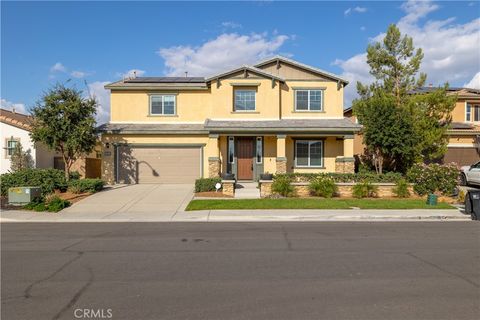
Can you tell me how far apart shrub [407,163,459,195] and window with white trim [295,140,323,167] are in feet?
22.1

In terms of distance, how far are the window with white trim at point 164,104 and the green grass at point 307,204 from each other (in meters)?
9.76

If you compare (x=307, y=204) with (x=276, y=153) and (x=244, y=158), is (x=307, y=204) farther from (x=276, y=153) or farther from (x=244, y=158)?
(x=244, y=158)

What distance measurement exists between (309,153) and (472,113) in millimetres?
13453

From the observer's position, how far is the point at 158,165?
2523cm

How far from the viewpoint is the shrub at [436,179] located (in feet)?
63.2

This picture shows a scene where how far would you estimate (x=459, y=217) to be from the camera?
14414 millimetres

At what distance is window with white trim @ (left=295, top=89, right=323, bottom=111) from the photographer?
25.6 meters

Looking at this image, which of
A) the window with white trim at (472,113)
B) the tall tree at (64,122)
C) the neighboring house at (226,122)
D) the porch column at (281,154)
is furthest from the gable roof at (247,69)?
the window with white trim at (472,113)

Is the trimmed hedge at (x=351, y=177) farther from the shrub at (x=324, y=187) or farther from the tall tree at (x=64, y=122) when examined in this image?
the tall tree at (x=64, y=122)
